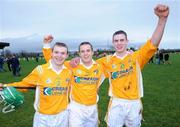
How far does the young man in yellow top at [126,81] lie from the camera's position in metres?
5.60

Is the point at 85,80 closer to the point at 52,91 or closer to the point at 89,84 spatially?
the point at 89,84

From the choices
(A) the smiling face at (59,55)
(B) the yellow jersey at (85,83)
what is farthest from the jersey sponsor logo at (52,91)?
(A) the smiling face at (59,55)

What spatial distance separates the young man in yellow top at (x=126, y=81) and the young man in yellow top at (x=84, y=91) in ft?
0.74

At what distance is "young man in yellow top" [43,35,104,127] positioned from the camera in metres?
5.51

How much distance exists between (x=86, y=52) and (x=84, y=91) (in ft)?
2.22

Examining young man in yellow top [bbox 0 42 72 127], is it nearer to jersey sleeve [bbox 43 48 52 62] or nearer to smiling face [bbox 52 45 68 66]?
smiling face [bbox 52 45 68 66]

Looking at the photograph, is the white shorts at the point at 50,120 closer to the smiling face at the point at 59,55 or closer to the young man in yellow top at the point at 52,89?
the young man in yellow top at the point at 52,89

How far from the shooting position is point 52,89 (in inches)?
212

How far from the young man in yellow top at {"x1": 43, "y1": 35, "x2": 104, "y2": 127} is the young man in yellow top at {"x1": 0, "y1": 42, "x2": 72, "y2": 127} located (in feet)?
0.49

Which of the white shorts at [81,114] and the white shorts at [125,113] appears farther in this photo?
the white shorts at [125,113]

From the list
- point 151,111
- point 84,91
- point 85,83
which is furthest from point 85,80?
point 151,111

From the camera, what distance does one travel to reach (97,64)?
582cm

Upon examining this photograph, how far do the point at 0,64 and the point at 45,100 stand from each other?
92.7 ft

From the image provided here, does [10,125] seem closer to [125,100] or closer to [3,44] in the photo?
[125,100]
